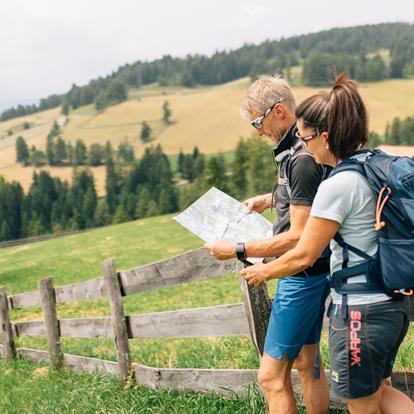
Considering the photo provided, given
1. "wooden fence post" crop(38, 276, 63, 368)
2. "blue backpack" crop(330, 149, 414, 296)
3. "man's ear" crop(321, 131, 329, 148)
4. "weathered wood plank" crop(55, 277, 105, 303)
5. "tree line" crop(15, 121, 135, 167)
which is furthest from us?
"tree line" crop(15, 121, 135, 167)

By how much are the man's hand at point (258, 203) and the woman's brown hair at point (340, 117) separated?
1152 mm

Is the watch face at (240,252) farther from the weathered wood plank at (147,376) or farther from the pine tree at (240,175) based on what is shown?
the pine tree at (240,175)

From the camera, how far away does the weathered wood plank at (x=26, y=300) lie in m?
7.85

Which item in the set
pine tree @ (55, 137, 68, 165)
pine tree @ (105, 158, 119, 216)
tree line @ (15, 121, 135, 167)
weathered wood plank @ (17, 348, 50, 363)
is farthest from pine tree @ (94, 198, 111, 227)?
weathered wood plank @ (17, 348, 50, 363)

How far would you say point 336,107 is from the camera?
255cm

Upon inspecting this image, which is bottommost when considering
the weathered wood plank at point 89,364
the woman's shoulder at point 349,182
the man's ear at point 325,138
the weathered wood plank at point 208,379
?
the weathered wood plank at point 89,364

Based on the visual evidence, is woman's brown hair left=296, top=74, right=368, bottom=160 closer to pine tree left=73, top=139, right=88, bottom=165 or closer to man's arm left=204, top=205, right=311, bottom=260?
man's arm left=204, top=205, right=311, bottom=260

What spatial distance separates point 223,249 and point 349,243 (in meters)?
0.81

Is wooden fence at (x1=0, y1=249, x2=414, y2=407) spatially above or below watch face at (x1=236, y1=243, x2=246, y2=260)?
below

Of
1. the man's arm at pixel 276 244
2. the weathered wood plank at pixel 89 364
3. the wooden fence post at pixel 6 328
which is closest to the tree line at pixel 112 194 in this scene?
the wooden fence post at pixel 6 328

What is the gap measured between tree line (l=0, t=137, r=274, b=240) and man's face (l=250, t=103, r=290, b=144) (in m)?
76.9

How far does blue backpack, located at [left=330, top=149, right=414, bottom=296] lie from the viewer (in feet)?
7.75

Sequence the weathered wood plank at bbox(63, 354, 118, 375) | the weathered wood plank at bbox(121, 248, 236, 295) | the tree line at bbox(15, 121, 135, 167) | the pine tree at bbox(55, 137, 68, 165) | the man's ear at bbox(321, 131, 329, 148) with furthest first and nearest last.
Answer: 1. the pine tree at bbox(55, 137, 68, 165)
2. the tree line at bbox(15, 121, 135, 167)
3. the weathered wood plank at bbox(63, 354, 118, 375)
4. the weathered wood plank at bbox(121, 248, 236, 295)
5. the man's ear at bbox(321, 131, 329, 148)

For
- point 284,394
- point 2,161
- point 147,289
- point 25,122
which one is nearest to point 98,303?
point 147,289
